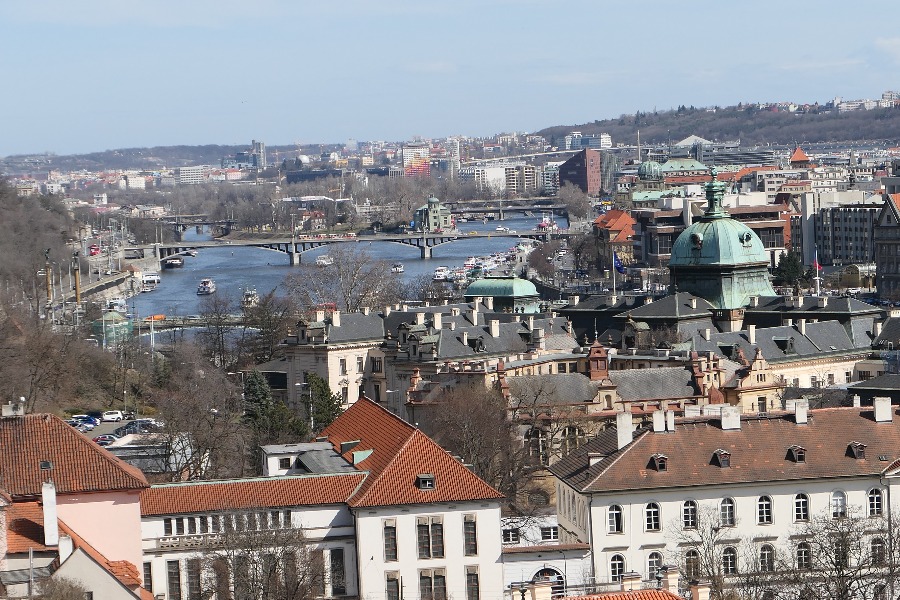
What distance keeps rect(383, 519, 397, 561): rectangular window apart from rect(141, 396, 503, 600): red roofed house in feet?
0.04

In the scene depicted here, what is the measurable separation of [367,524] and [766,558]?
5762 mm

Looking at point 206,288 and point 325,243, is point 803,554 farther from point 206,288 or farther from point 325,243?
point 325,243

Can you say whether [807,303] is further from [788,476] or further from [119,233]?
[119,233]

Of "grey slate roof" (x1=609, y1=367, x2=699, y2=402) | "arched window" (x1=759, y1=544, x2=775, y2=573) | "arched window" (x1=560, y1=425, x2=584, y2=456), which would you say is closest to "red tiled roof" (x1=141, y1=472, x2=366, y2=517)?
"arched window" (x1=759, y1=544, x2=775, y2=573)

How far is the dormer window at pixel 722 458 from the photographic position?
33.6 metres

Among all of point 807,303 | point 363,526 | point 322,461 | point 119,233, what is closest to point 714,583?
point 363,526

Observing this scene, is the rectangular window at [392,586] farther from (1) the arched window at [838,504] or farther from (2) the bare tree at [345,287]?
(2) the bare tree at [345,287]

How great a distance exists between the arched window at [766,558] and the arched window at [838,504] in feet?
4.16

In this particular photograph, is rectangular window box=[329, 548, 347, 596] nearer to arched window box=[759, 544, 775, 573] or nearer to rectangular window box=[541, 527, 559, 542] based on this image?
rectangular window box=[541, 527, 559, 542]

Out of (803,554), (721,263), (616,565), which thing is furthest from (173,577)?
(721,263)

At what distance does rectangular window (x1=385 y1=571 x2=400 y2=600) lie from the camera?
30845 mm

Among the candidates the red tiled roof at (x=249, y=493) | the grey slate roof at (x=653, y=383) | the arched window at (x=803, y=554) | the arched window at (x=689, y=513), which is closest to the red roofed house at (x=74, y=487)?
the red tiled roof at (x=249, y=493)

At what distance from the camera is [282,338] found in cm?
6519

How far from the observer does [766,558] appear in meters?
32.7
